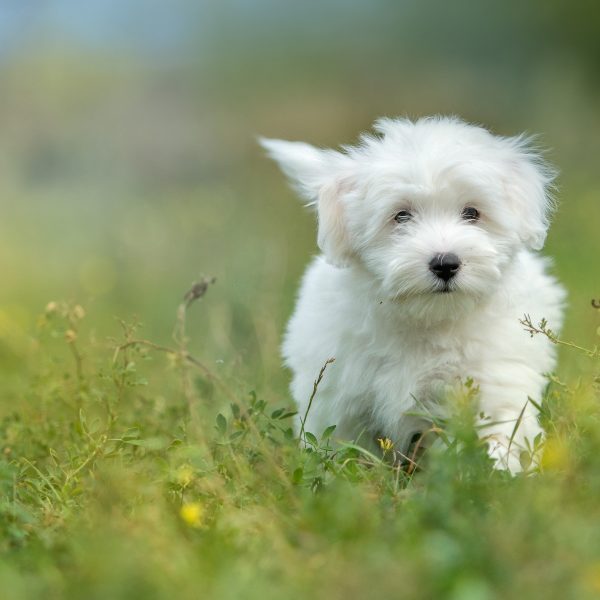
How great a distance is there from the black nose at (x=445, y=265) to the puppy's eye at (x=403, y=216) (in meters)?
0.26

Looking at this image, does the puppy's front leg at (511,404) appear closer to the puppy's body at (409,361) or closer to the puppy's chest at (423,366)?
the puppy's body at (409,361)

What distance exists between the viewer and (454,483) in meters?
2.53

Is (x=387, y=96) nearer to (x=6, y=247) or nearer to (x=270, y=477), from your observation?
(x=6, y=247)

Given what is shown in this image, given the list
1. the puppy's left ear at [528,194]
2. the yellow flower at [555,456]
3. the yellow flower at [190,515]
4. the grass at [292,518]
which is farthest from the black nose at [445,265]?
the yellow flower at [190,515]

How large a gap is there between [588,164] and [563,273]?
11.4 feet

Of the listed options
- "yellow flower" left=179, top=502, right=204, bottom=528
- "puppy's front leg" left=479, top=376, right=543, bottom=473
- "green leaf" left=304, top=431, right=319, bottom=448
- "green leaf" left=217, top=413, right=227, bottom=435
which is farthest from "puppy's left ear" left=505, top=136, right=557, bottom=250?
"yellow flower" left=179, top=502, right=204, bottom=528

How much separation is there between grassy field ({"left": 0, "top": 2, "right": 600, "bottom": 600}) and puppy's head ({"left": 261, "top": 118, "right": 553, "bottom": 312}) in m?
0.42

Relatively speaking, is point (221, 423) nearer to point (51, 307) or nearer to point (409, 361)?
point (409, 361)

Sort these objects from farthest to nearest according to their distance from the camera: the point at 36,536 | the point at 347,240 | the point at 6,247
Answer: the point at 6,247 → the point at 347,240 → the point at 36,536

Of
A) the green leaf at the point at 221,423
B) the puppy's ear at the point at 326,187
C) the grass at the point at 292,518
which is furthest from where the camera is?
the puppy's ear at the point at 326,187

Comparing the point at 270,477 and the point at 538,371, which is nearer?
the point at 270,477

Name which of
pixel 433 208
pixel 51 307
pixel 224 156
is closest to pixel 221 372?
pixel 51 307

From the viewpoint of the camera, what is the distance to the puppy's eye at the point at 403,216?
3.50 metres

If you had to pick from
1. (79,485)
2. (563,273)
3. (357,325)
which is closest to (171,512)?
(79,485)
